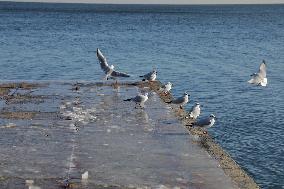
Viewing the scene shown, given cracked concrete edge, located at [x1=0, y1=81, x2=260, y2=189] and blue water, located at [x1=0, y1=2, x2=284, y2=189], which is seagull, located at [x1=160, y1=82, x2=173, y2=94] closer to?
cracked concrete edge, located at [x1=0, y1=81, x2=260, y2=189]

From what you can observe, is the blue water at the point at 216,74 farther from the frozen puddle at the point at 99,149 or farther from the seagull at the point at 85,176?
the seagull at the point at 85,176

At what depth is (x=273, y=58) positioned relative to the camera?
40844mm

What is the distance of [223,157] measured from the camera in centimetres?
1140

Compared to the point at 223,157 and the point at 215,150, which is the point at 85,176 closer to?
the point at 223,157

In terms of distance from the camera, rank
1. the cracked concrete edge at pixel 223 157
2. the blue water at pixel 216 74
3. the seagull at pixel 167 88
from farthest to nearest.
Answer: the seagull at pixel 167 88, the blue water at pixel 216 74, the cracked concrete edge at pixel 223 157

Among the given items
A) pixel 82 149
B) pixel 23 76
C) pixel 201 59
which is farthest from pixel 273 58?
pixel 82 149

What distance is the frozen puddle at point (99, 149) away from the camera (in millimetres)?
9703

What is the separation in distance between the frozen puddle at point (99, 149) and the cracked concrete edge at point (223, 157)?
0.22 metres

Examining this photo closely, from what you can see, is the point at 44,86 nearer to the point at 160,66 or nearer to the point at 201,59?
the point at 160,66

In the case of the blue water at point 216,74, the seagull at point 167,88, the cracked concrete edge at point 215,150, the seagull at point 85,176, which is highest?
the seagull at point 167,88

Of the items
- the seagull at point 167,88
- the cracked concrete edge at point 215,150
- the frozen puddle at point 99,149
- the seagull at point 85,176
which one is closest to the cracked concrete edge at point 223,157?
the cracked concrete edge at point 215,150

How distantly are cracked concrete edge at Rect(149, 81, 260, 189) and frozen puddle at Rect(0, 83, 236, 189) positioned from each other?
219 millimetres

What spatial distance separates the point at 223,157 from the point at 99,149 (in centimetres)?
268

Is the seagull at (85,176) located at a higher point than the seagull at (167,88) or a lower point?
lower
